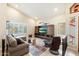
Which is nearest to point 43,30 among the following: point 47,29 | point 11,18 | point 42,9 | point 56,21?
point 47,29

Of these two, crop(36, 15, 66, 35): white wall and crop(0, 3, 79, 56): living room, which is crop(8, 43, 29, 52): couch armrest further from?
crop(36, 15, 66, 35): white wall

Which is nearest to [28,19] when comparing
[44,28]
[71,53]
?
[44,28]

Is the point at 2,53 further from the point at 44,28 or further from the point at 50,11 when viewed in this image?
the point at 50,11

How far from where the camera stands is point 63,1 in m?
2.52

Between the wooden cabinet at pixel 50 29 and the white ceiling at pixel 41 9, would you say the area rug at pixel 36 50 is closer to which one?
the wooden cabinet at pixel 50 29

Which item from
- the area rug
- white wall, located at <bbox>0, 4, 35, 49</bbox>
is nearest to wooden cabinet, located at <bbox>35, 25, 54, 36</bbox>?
white wall, located at <bbox>0, 4, 35, 49</bbox>

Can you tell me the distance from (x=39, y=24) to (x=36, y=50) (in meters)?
0.69

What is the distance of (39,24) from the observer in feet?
8.71

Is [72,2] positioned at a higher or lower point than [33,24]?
higher

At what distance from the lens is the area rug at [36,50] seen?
2721 mm

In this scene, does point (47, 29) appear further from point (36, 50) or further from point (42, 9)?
point (36, 50)

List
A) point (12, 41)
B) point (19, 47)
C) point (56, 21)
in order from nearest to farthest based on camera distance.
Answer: point (56, 21), point (12, 41), point (19, 47)

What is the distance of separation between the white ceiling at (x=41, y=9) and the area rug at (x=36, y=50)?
30.2 inches

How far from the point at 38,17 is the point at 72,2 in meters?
0.85
